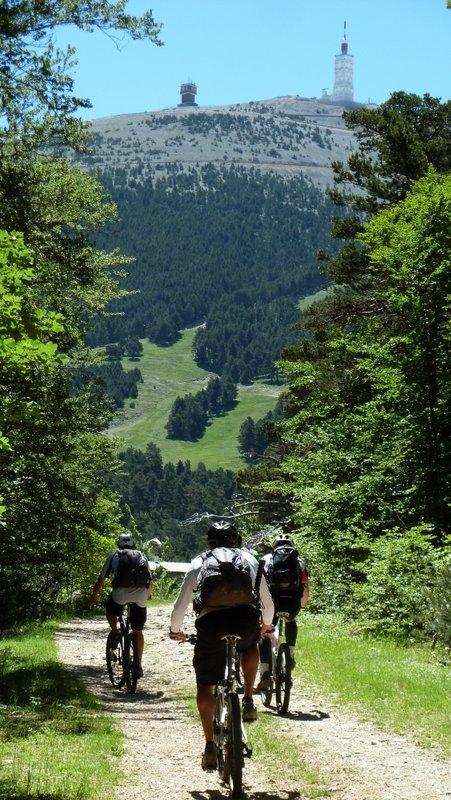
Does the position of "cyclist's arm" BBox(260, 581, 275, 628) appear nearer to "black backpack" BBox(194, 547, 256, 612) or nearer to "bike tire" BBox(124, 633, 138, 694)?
"black backpack" BBox(194, 547, 256, 612)

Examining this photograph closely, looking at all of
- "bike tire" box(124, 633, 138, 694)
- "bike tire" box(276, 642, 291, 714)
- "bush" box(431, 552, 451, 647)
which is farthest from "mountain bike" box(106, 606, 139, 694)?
"bush" box(431, 552, 451, 647)

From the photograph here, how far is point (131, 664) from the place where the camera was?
12.7 metres

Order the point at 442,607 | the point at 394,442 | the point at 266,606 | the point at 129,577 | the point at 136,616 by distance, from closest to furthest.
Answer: the point at 266,606, the point at 129,577, the point at 136,616, the point at 442,607, the point at 394,442

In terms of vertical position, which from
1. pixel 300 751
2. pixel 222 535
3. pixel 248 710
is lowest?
pixel 300 751

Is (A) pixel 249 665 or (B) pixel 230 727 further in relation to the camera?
(A) pixel 249 665

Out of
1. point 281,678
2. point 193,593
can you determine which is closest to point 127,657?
point 281,678

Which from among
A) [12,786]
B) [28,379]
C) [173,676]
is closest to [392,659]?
[173,676]

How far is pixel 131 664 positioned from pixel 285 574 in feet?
9.34

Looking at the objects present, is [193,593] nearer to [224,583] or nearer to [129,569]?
[224,583]

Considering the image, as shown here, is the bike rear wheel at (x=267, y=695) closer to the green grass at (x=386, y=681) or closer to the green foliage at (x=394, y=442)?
the green grass at (x=386, y=681)

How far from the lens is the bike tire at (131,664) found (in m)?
12.5

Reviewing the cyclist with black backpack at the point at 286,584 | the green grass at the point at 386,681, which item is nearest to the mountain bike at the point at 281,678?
the cyclist with black backpack at the point at 286,584

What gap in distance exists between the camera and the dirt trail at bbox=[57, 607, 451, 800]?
712 cm

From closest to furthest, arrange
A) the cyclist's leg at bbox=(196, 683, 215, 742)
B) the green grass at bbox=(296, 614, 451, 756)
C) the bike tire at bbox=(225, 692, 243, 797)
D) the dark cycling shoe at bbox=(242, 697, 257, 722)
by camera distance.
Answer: the bike tire at bbox=(225, 692, 243, 797)
the cyclist's leg at bbox=(196, 683, 215, 742)
the dark cycling shoe at bbox=(242, 697, 257, 722)
the green grass at bbox=(296, 614, 451, 756)
